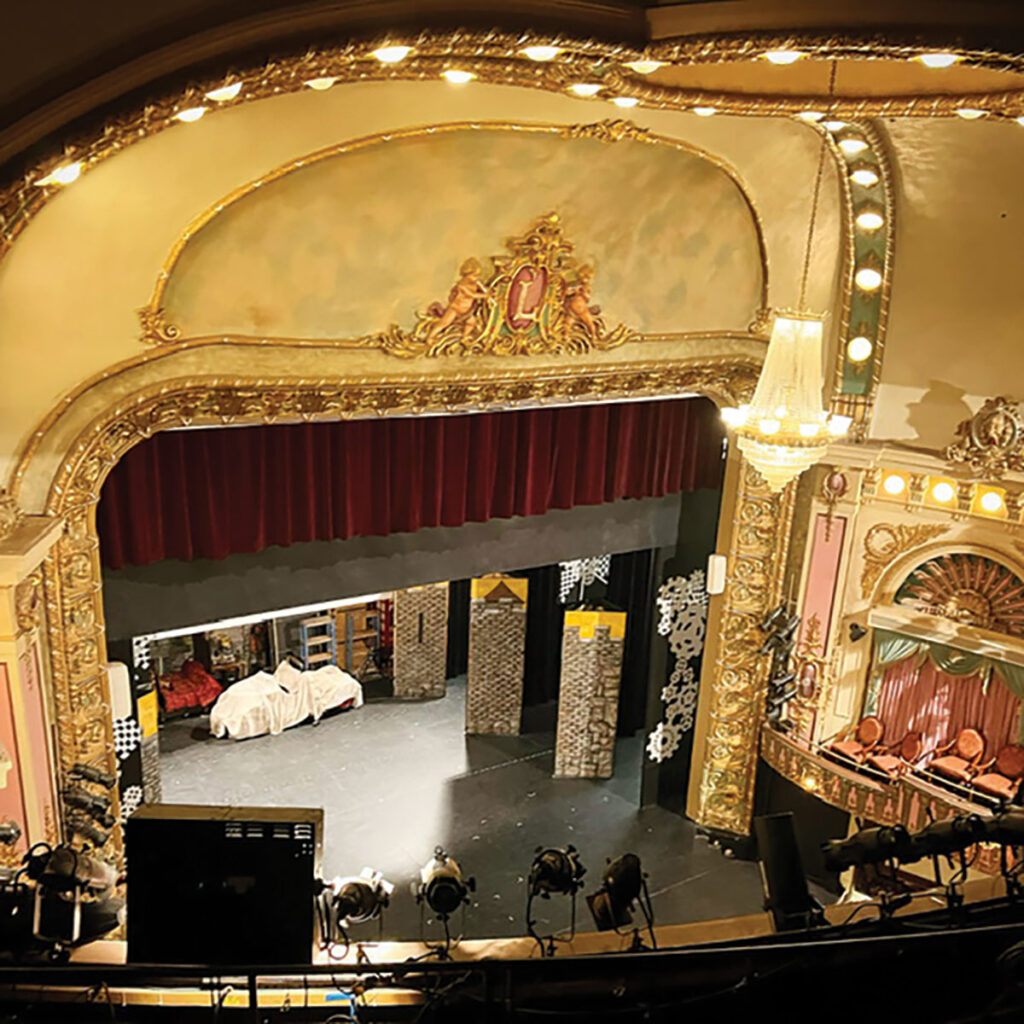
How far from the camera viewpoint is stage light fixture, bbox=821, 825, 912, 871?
4191mm

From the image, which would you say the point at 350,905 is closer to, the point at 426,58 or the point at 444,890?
the point at 444,890

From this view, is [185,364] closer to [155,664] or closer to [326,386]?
[326,386]

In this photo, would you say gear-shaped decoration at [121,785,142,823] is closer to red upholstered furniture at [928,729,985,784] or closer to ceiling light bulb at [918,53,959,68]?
red upholstered furniture at [928,729,985,784]

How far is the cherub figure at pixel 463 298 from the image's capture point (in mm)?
6621

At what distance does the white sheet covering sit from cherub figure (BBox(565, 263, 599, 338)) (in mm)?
5650

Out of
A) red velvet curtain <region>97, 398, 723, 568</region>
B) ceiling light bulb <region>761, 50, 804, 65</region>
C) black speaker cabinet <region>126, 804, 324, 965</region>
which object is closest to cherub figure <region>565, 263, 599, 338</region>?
red velvet curtain <region>97, 398, 723, 568</region>

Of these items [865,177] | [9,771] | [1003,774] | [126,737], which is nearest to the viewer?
[9,771]

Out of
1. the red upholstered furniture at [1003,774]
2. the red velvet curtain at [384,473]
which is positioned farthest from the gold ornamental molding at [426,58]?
the red upholstered furniture at [1003,774]

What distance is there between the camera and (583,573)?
1070 cm

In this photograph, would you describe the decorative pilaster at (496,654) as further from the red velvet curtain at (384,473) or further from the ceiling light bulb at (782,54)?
the ceiling light bulb at (782,54)

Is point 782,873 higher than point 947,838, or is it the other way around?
point 947,838

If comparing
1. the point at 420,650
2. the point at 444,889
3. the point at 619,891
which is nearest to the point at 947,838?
the point at 619,891

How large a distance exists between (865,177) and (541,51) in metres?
5.13

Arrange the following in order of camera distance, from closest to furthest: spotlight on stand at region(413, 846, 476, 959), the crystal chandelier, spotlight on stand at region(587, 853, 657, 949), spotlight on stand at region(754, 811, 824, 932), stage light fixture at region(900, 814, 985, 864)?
1. spotlight on stand at region(413, 846, 476, 959)
2. stage light fixture at region(900, 814, 985, 864)
3. spotlight on stand at region(587, 853, 657, 949)
4. spotlight on stand at region(754, 811, 824, 932)
5. the crystal chandelier
